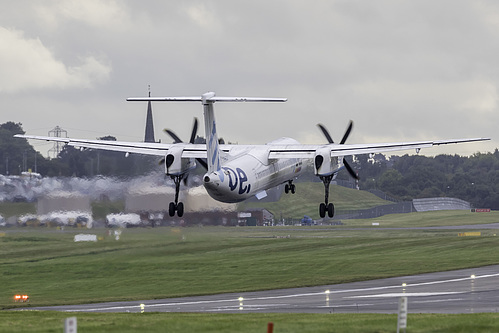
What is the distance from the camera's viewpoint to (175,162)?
54250mm

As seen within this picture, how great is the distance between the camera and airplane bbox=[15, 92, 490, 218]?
49.2 metres

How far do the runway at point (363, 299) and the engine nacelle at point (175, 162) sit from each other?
36.6 ft

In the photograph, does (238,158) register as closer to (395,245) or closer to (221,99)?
(221,99)

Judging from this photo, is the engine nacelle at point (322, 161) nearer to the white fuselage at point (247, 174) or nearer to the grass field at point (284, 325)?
the white fuselage at point (247, 174)

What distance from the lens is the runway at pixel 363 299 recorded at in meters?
58.1

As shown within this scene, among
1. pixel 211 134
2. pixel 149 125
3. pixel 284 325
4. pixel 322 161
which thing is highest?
pixel 149 125

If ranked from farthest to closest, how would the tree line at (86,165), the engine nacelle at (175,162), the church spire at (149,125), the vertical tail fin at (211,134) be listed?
the church spire at (149,125) → the tree line at (86,165) → the engine nacelle at (175,162) → the vertical tail fin at (211,134)

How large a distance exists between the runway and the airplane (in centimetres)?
778

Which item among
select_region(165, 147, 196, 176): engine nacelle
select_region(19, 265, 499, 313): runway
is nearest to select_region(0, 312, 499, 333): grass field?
select_region(165, 147, 196, 176): engine nacelle

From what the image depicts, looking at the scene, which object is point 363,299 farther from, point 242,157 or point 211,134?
point 211,134

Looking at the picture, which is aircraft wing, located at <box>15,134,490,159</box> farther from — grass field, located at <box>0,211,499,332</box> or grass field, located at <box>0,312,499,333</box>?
grass field, located at <box>0,211,499,332</box>

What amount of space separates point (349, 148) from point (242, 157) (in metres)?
7.69

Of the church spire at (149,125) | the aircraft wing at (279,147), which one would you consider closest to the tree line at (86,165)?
the aircraft wing at (279,147)

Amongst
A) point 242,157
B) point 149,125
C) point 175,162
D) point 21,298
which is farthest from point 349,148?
point 149,125
